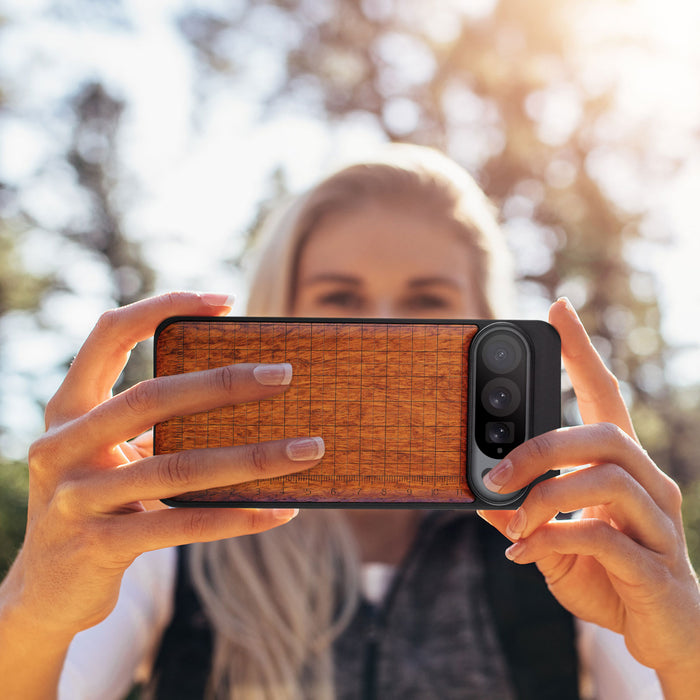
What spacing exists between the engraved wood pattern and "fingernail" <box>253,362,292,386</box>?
0.26 ft

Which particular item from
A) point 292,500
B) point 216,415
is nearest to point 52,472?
point 216,415

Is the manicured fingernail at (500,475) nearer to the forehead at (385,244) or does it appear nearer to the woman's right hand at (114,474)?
the woman's right hand at (114,474)

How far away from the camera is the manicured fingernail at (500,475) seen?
A: 1176 mm

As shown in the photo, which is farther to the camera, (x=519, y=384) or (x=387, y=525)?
(x=387, y=525)

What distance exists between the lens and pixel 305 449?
3.88 ft

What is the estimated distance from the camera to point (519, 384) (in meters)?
1.34

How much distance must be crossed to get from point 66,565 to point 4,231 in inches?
453

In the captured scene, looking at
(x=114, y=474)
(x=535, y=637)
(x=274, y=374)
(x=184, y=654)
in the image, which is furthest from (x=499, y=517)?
(x=184, y=654)

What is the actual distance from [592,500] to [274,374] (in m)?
0.67

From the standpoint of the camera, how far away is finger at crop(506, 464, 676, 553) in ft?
3.84

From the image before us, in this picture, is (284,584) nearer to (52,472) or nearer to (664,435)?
(52,472)

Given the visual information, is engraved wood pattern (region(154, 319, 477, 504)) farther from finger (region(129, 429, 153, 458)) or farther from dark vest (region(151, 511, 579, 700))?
dark vest (region(151, 511, 579, 700))

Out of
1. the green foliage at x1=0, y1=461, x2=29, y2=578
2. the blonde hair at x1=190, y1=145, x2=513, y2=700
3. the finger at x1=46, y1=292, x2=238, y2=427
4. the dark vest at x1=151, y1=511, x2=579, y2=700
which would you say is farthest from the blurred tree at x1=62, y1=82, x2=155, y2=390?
the finger at x1=46, y1=292, x2=238, y2=427

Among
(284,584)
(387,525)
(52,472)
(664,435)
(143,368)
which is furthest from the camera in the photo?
(143,368)
